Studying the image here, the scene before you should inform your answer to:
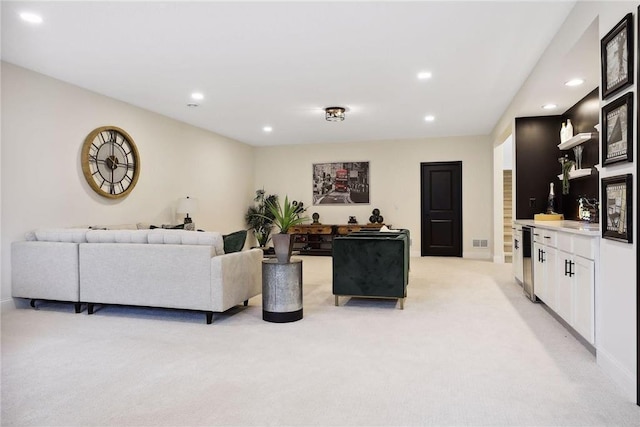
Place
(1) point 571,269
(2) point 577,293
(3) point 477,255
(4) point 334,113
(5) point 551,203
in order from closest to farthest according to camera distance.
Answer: (2) point 577,293 < (1) point 571,269 < (5) point 551,203 < (4) point 334,113 < (3) point 477,255

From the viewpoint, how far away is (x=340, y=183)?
9711 millimetres

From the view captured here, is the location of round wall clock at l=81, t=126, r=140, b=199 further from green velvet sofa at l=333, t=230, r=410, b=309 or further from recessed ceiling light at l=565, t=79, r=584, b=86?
recessed ceiling light at l=565, t=79, r=584, b=86

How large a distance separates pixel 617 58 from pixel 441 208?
6.77 metres

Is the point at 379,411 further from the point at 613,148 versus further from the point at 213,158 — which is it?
the point at 213,158

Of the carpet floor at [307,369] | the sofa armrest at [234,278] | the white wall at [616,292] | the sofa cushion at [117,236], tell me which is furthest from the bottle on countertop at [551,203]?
the sofa cushion at [117,236]

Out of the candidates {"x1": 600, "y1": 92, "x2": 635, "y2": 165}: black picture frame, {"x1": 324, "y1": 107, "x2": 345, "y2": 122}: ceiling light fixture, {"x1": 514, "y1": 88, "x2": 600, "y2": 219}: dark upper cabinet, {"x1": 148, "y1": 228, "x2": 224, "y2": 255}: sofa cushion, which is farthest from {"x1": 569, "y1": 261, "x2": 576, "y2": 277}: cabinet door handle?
{"x1": 324, "y1": 107, "x2": 345, "y2": 122}: ceiling light fixture

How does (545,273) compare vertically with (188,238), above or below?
below

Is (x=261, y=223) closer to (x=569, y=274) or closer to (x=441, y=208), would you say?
(x=441, y=208)

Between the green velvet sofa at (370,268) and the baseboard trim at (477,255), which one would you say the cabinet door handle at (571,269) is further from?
the baseboard trim at (477,255)

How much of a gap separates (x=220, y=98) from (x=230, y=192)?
3.39 meters

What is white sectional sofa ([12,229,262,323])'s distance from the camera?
400cm

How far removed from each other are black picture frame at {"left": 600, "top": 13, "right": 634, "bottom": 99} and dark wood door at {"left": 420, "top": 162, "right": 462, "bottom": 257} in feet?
21.1

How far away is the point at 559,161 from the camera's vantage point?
566cm

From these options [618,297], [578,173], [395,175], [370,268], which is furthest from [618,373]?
[395,175]
